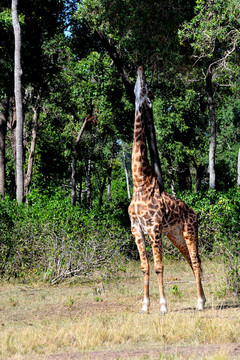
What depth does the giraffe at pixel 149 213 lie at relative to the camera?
324 inches

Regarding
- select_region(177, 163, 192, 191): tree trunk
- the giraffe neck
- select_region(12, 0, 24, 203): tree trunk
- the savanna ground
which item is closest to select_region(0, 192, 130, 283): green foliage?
the savanna ground

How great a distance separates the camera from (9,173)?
34281 mm

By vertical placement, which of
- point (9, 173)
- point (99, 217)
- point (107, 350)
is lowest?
point (107, 350)

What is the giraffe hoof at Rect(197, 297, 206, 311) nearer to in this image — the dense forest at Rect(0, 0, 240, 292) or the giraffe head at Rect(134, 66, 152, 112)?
the dense forest at Rect(0, 0, 240, 292)

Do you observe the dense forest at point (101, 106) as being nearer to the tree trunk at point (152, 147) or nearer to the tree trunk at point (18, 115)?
the tree trunk at point (18, 115)

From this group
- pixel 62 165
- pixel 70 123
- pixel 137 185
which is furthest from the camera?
pixel 62 165

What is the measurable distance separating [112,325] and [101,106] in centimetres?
1860

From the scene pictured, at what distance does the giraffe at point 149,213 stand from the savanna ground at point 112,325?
794 millimetres

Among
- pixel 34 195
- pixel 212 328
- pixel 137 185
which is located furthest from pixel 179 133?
pixel 212 328

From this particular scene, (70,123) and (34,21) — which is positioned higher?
(34,21)

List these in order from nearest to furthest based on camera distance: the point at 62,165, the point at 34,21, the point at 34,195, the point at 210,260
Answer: the point at 210,260
the point at 34,195
the point at 34,21
the point at 62,165

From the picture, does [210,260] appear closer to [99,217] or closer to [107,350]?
[99,217]

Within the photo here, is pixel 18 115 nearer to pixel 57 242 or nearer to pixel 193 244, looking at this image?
pixel 57 242

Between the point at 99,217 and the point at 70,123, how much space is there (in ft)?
56.0
